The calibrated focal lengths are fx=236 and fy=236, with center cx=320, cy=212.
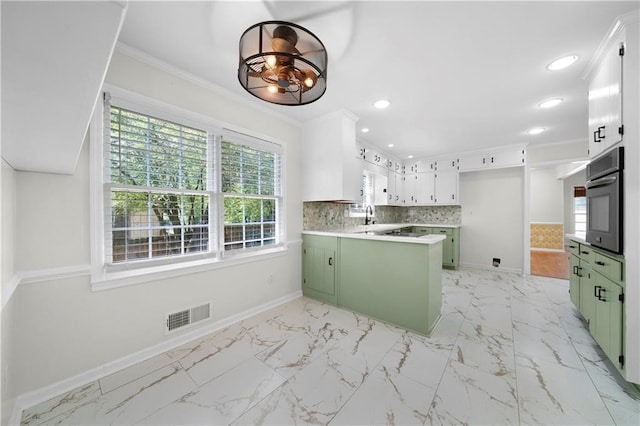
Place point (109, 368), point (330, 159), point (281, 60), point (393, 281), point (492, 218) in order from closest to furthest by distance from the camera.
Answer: point (281, 60) → point (109, 368) → point (393, 281) → point (330, 159) → point (492, 218)

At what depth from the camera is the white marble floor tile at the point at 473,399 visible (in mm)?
1380

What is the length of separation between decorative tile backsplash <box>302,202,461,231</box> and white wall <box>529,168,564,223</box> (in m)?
3.90

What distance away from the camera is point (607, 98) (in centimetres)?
181

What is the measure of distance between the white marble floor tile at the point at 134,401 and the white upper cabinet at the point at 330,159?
2.32m

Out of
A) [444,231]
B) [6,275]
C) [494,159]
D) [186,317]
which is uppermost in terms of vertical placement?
[494,159]

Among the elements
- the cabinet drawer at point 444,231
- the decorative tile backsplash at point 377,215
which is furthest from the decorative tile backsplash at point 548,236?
the cabinet drawer at point 444,231

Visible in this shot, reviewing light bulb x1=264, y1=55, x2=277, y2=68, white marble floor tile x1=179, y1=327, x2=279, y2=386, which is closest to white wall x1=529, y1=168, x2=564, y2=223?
light bulb x1=264, y1=55, x2=277, y2=68

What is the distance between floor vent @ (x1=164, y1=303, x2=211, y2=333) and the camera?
6.82 ft

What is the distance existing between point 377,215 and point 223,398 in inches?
168

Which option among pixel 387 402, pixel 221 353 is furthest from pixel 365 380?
pixel 221 353

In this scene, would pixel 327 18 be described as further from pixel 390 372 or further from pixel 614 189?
pixel 390 372

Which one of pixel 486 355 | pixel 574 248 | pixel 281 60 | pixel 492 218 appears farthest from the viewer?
pixel 492 218

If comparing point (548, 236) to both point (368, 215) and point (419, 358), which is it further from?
point (419, 358)

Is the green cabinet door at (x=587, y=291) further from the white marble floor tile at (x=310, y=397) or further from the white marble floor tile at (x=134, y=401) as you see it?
the white marble floor tile at (x=134, y=401)
